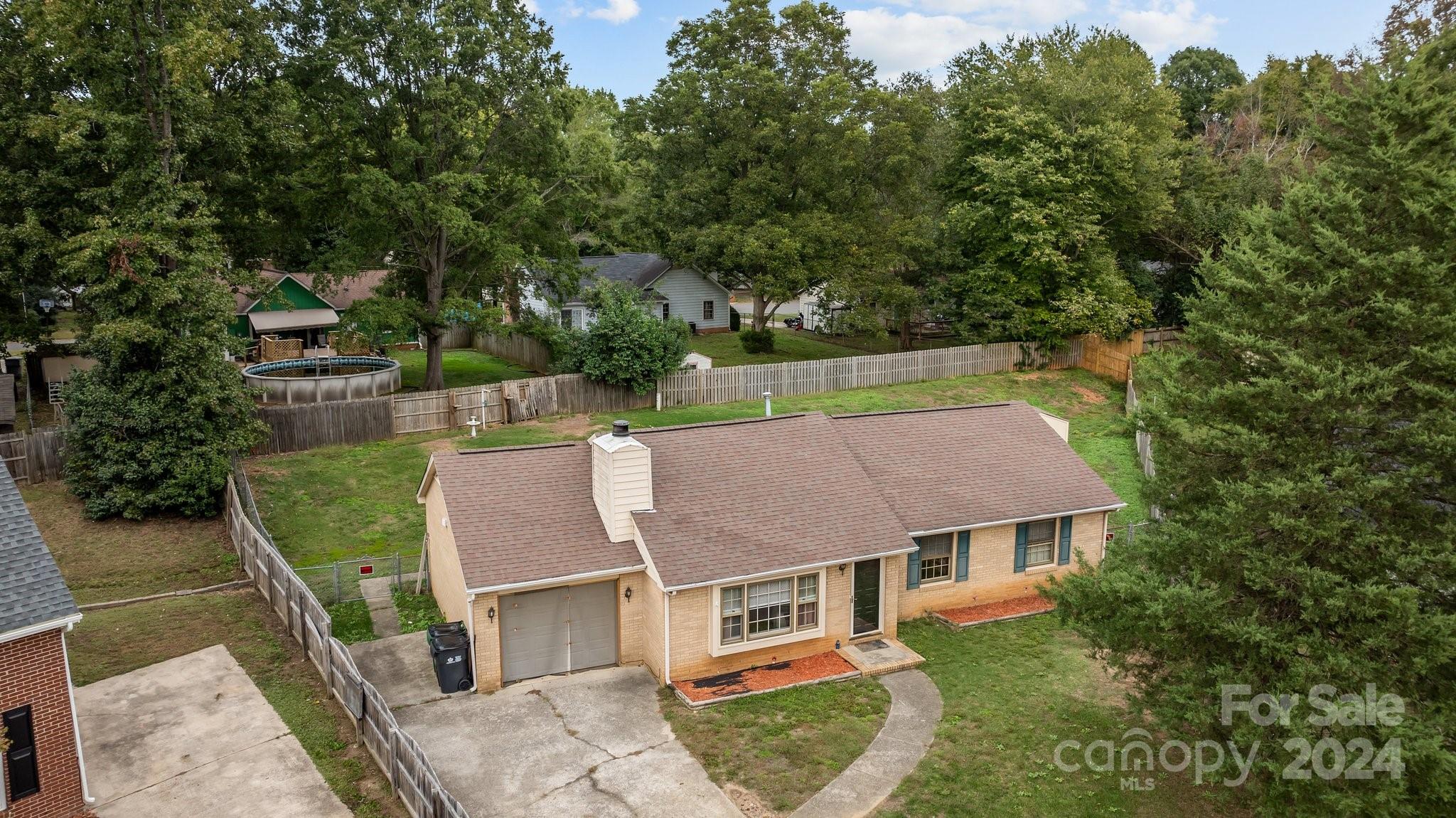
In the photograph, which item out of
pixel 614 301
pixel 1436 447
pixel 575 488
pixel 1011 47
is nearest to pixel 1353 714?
pixel 1436 447

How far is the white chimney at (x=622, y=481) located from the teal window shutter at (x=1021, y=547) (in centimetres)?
874

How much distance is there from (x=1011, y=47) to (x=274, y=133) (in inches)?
1348

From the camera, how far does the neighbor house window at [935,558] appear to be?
20891 mm

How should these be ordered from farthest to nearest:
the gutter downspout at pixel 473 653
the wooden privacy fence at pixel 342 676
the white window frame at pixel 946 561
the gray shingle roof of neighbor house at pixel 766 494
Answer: the white window frame at pixel 946 561, the gray shingle roof of neighbor house at pixel 766 494, the gutter downspout at pixel 473 653, the wooden privacy fence at pixel 342 676

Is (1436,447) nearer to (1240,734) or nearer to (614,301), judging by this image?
(1240,734)

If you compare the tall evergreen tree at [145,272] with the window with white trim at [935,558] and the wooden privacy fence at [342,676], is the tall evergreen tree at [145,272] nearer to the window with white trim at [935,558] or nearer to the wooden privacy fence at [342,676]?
the wooden privacy fence at [342,676]

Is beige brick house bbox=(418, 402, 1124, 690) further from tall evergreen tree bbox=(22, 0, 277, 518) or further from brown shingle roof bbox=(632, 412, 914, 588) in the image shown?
tall evergreen tree bbox=(22, 0, 277, 518)

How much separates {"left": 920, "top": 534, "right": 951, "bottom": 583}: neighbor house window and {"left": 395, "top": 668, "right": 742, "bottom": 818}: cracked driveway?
6.80 metres

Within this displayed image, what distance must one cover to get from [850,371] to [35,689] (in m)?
31.6

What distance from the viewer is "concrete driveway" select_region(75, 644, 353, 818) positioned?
43.4 feet

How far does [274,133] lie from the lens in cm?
2920

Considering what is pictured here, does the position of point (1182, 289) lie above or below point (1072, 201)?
below

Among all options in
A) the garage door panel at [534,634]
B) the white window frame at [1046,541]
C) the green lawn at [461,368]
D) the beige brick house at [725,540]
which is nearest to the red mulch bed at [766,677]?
the beige brick house at [725,540]

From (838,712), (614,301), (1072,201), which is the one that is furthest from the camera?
(1072,201)
